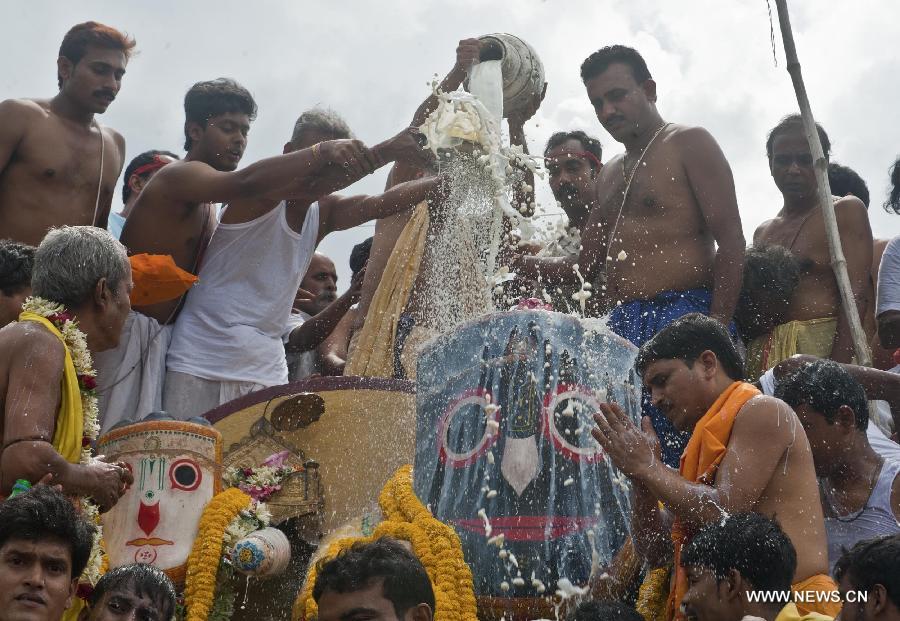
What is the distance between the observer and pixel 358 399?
5359 millimetres

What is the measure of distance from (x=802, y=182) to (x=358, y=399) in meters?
2.71

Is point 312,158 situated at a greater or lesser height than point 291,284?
greater

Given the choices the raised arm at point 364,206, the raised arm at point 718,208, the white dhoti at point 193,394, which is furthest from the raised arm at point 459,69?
the white dhoti at point 193,394

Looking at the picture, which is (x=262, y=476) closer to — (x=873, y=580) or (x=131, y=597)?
(x=131, y=597)

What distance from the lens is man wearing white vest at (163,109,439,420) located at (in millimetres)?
5797

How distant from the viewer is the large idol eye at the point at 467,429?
452cm

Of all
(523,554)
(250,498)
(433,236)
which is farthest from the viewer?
(433,236)

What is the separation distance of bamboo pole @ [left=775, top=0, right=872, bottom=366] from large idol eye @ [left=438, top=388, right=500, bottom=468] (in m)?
1.86

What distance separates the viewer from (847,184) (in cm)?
702

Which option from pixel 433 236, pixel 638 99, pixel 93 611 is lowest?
pixel 93 611

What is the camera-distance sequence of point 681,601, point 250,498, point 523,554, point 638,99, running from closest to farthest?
point 681,601
point 523,554
point 250,498
point 638,99

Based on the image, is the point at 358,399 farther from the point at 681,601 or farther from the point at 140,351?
A: the point at 681,601

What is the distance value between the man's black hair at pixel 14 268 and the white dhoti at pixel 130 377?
1018 millimetres

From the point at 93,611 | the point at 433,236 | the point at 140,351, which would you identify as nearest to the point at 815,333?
the point at 433,236
